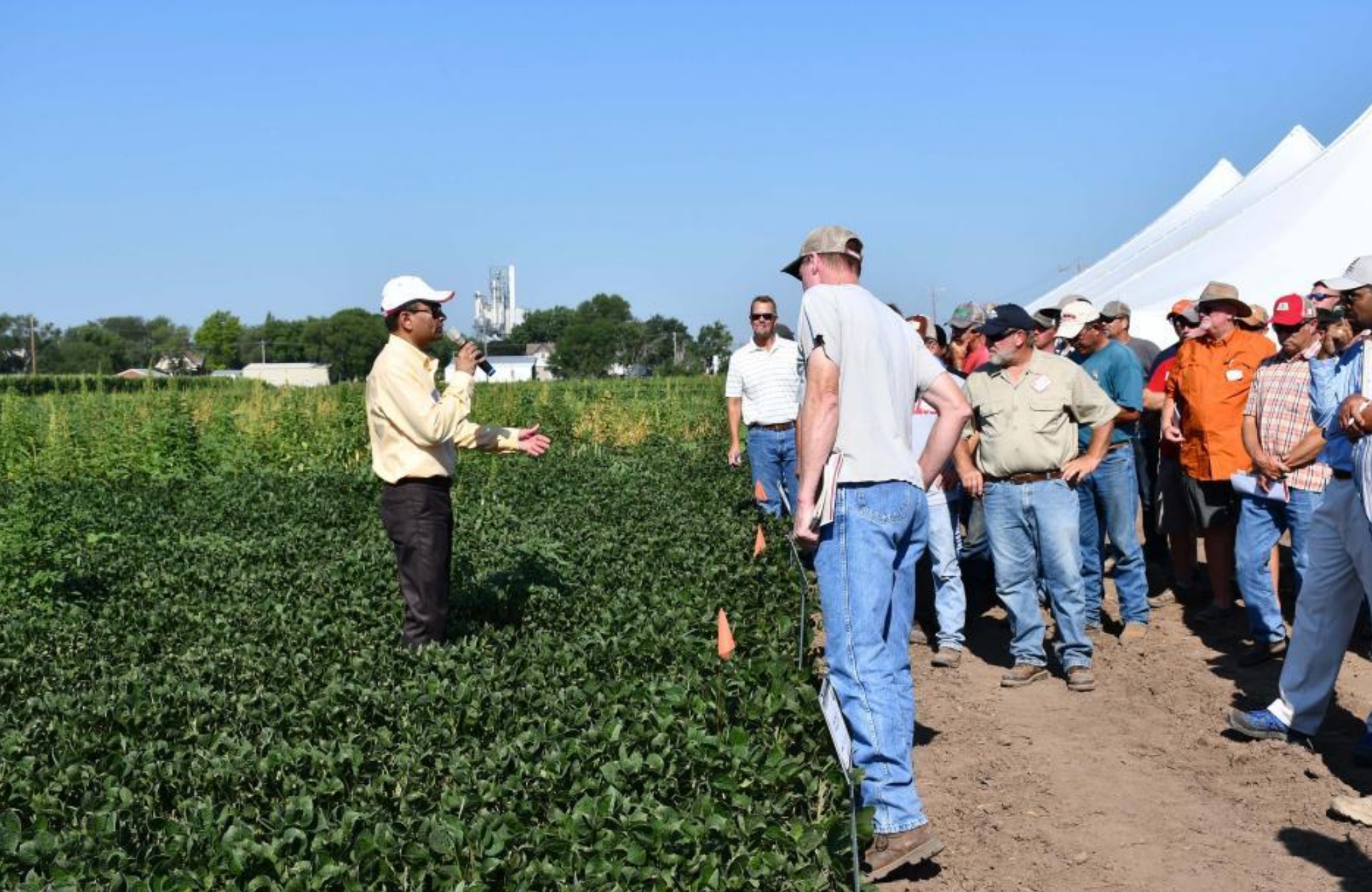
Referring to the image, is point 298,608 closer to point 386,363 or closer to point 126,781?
point 386,363

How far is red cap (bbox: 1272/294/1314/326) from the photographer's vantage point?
680 cm

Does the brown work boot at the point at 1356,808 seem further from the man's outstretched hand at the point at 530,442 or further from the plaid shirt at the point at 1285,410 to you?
the man's outstretched hand at the point at 530,442

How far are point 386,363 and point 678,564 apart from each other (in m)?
2.82

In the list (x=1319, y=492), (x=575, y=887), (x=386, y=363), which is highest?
(x=386, y=363)

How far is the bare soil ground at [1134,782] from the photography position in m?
4.47

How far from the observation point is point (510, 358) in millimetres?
91062

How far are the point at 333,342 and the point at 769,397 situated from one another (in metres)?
116

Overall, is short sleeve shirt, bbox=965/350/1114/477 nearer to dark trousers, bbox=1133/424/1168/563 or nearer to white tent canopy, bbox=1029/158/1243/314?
dark trousers, bbox=1133/424/1168/563

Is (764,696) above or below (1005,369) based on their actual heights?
below

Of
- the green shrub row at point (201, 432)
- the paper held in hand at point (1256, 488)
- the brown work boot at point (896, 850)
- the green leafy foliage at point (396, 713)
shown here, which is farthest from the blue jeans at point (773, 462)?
the green shrub row at point (201, 432)

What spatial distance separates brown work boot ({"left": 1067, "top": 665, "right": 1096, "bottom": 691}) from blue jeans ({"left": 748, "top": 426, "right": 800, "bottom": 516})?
2.96m

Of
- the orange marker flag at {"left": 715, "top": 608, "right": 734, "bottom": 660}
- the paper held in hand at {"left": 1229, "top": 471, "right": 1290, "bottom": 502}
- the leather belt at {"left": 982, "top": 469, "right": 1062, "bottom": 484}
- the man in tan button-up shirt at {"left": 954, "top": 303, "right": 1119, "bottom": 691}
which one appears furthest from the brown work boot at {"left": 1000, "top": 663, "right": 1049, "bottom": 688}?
the orange marker flag at {"left": 715, "top": 608, "right": 734, "bottom": 660}

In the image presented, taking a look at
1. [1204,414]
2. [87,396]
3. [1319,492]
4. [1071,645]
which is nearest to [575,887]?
[1071,645]

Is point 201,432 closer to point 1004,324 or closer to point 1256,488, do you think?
point 1004,324
